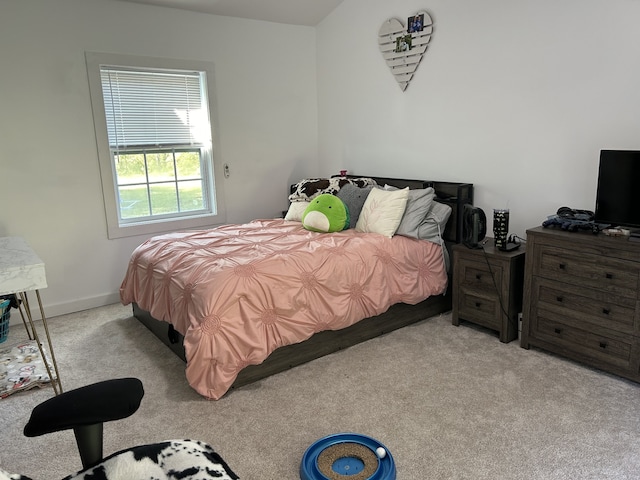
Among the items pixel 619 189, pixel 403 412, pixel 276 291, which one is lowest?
pixel 403 412

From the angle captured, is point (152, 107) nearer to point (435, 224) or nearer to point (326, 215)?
point (326, 215)

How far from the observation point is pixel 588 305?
2.72 m

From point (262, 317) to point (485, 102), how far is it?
7.53ft

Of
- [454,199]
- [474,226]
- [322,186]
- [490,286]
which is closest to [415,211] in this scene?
[454,199]

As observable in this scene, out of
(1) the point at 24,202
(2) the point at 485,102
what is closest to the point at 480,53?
(2) the point at 485,102

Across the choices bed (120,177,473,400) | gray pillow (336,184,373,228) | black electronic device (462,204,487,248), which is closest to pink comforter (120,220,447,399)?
bed (120,177,473,400)

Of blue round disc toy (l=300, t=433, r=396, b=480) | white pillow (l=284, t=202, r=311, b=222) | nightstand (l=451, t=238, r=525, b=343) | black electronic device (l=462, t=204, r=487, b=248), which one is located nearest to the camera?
blue round disc toy (l=300, t=433, r=396, b=480)

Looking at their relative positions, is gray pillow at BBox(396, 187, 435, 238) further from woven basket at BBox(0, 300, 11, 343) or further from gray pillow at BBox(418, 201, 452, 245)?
woven basket at BBox(0, 300, 11, 343)

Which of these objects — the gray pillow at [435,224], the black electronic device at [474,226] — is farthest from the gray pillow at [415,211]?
the black electronic device at [474,226]

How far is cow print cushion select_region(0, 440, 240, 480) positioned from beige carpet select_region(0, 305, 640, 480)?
0.74m

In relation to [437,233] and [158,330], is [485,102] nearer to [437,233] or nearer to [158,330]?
[437,233]

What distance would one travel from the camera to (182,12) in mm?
4090

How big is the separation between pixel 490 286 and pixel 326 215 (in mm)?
1279

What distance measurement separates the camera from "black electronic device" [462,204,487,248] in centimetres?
324
